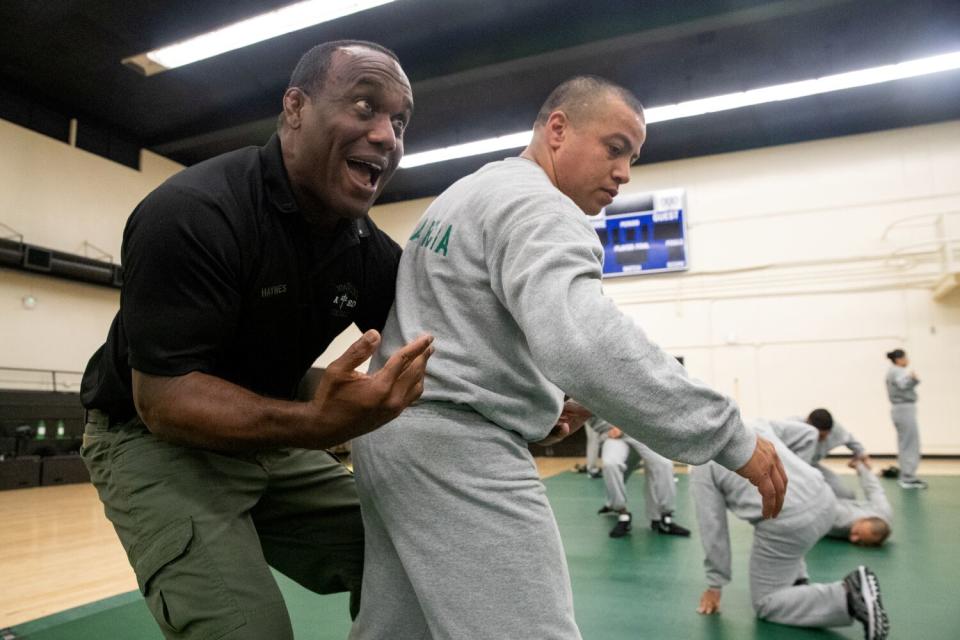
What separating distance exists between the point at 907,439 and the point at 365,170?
8212 mm

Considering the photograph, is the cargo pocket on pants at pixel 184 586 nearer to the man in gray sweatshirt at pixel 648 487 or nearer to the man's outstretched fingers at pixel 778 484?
the man's outstretched fingers at pixel 778 484

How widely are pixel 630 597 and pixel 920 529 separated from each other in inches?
120

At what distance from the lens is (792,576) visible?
10.4 feet

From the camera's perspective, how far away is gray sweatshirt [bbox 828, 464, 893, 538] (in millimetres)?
4656

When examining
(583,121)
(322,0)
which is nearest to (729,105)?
(322,0)

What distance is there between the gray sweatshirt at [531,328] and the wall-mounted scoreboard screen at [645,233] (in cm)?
1078

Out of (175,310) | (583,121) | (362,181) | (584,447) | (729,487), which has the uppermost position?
(583,121)

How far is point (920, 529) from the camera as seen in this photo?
5.08 metres

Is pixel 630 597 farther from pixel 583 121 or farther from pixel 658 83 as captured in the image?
pixel 658 83

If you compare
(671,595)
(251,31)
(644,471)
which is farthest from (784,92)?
(671,595)

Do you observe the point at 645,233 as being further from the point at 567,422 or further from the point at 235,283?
the point at 235,283

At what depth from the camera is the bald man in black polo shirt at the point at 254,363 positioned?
46.3 inches

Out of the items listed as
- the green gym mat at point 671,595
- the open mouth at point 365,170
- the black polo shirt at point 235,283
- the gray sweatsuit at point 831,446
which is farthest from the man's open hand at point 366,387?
the gray sweatsuit at point 831,446

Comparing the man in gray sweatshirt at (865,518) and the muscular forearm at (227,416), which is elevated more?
the muscular forearm at (227,416)
